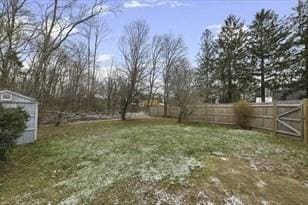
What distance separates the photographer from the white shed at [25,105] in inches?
347

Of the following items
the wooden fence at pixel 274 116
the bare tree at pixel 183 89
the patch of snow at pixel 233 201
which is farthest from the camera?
the bare tree at pixel 183 89

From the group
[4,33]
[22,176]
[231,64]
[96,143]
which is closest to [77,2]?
[4,33]

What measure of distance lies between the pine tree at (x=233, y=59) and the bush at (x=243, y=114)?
35.2 feet

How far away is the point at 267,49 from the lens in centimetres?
2264

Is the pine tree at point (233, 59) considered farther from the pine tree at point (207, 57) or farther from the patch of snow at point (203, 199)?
the patch of snow at point (203, 199)

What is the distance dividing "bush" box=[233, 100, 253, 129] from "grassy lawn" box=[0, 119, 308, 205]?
6369mm

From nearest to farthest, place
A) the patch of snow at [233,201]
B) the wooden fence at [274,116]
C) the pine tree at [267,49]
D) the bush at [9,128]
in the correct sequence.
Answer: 1. the patch of snow at [233,201]
2. the bush at [9,128]
3. the wooden fence at [274,116]
4. the pine tree at [267,49]

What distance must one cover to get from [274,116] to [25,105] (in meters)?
9.82

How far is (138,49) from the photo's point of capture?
21609mm

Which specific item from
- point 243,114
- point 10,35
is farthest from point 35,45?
point 243,114

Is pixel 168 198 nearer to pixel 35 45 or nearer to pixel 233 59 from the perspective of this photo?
pixel 35 45

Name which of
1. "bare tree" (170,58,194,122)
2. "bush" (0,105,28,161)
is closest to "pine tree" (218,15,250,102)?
"bare tree" (170,58,194,122)

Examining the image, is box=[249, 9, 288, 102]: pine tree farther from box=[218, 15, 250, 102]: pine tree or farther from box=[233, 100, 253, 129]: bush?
box=[233, 100, 253, 129]: bush

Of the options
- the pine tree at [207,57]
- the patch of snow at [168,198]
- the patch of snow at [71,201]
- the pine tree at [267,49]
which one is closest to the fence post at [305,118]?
the patch of snow at [168,198]
